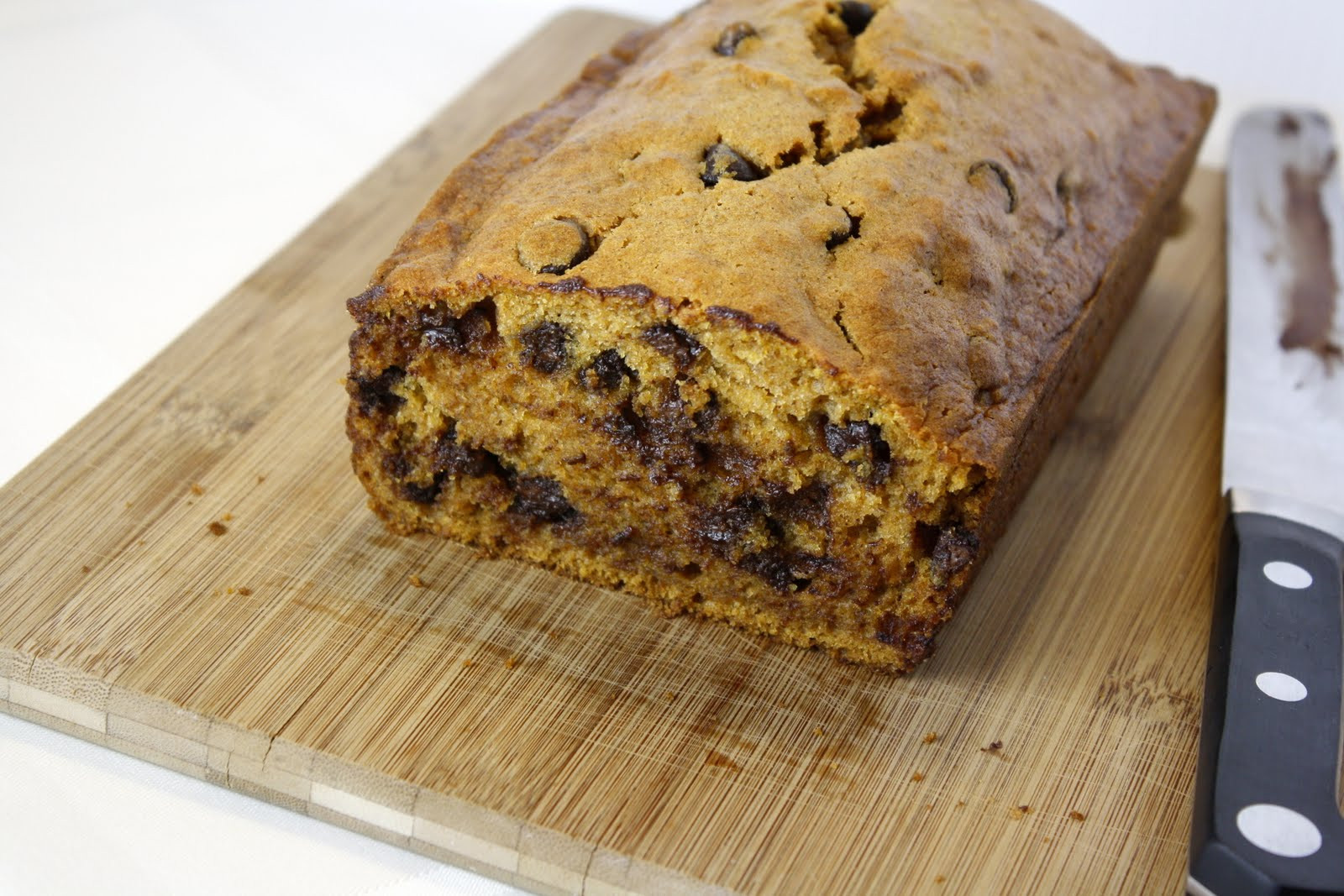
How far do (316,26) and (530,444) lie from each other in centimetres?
327

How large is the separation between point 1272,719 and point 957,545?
2.15ft

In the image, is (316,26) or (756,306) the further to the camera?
(316,26)

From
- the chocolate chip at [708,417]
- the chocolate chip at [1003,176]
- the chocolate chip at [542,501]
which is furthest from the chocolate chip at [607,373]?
the chocolate chip at [1003,176]

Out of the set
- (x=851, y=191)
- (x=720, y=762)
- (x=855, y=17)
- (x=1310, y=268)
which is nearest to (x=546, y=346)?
(x=851, y=191)

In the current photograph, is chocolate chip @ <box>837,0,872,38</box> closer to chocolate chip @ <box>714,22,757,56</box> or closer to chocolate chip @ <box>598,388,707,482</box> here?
chocolate chip @ <box>714,22,757,56</box>

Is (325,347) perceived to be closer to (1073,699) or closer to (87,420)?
(87,420)

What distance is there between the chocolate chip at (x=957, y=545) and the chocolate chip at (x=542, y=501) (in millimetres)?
804

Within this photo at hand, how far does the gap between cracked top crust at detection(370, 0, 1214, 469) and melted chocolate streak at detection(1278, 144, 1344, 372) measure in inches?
20.6

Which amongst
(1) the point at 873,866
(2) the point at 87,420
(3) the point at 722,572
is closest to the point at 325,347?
(2) the point at 87,420

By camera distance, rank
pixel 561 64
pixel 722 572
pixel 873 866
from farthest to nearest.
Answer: pixel 561 64 < pixel 722 572 < pixel 873 866

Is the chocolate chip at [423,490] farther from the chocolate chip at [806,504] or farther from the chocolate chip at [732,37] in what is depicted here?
the chocolate chip at [732,37]

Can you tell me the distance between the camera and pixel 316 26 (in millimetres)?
6012

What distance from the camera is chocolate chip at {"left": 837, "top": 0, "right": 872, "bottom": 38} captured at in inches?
154

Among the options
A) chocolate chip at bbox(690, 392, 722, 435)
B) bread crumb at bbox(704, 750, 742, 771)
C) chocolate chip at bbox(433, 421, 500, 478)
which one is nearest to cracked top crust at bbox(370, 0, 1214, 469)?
chocolate chip at bbox(690, 392, 722, 435)
